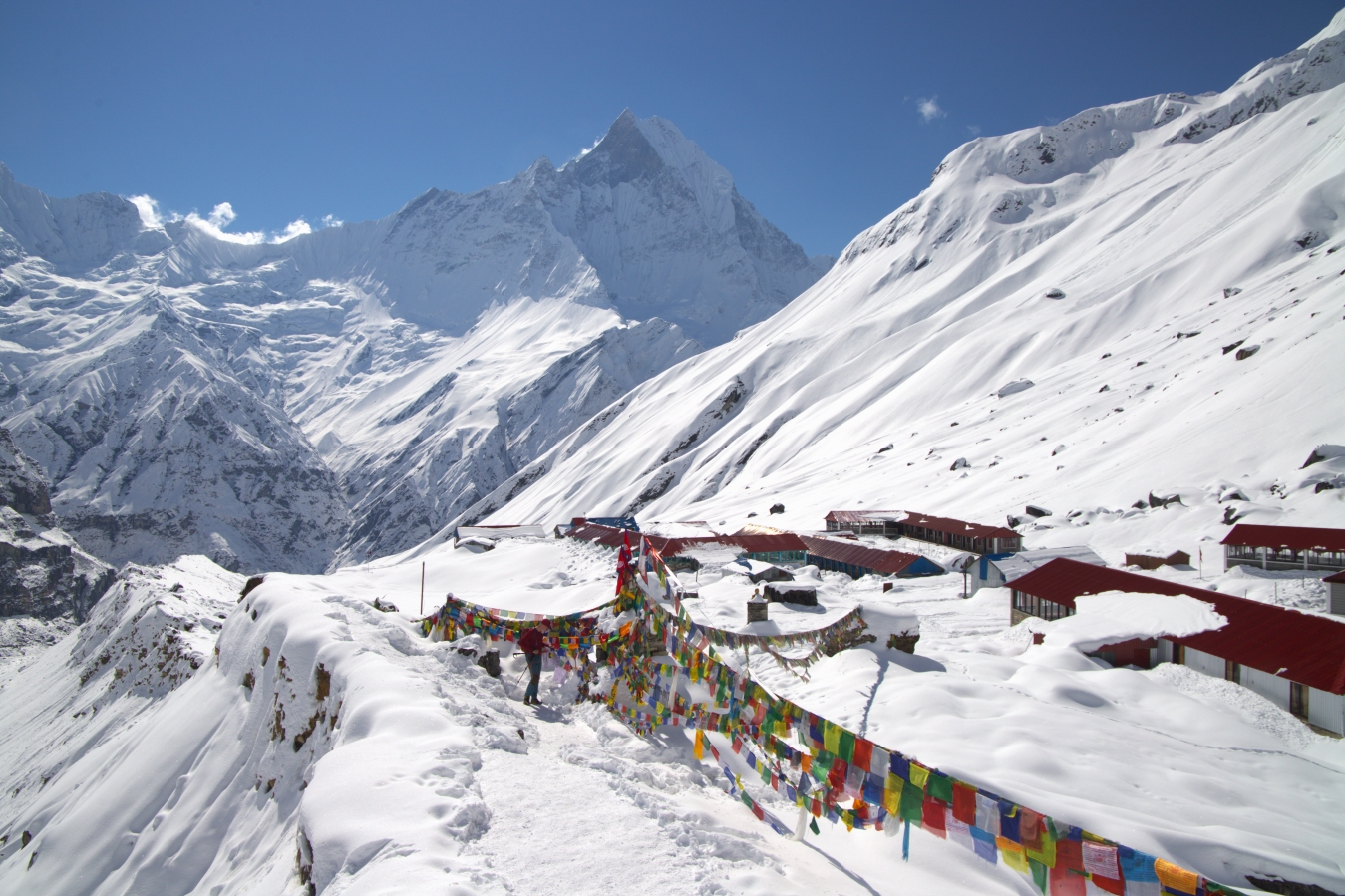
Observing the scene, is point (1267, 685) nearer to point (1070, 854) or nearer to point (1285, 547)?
point (1070, 854)

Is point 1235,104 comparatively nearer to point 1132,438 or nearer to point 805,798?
point 1132,438

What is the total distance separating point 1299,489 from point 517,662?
46.2 metres

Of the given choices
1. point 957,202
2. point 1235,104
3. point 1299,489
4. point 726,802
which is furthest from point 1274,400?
point 1235,104

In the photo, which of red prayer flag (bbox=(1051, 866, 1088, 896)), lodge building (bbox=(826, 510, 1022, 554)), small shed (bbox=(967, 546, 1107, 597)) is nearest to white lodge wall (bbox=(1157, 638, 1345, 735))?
small shed (bbox=(967, 546, 1107, 597))

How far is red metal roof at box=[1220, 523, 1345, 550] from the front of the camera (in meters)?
30.1

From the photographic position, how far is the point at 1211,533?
36844 millimetres

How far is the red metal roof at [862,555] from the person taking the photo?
39.4 metres

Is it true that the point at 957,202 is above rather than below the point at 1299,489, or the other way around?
above

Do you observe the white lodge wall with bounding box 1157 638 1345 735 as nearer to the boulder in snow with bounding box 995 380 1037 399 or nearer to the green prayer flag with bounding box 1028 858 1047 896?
the green prayer flag with bounding box 1028 858 1047 896

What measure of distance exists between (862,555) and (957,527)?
863 cm

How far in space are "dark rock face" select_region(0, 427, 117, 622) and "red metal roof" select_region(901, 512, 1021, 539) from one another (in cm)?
10957

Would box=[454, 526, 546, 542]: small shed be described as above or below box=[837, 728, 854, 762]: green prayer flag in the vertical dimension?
below

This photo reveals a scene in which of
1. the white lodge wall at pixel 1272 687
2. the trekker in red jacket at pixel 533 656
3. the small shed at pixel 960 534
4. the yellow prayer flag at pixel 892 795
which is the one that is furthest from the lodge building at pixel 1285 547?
the yellow prayer flag at pixel 892 795

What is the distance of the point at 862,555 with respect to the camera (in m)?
42.0
